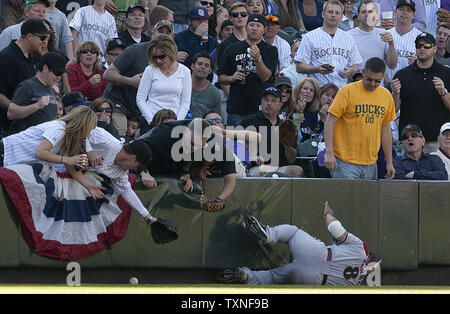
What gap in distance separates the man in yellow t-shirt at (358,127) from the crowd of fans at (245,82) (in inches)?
0.5

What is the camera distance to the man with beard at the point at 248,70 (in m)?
12.7

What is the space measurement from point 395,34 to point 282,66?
1808mm

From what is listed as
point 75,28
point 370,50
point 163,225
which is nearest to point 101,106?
point 163,225

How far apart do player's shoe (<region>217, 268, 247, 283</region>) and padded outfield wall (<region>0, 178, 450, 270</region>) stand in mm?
86

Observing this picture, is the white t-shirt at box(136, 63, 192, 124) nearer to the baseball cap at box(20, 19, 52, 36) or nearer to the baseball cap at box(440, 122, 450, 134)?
the baseball cap at box(20, 19, 52, 36)

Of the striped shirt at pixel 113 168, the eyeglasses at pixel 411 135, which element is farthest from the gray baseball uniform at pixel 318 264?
the eyeglasses at pixel 411 135

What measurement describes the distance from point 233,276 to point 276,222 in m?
0.78

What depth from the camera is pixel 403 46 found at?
14.6 m

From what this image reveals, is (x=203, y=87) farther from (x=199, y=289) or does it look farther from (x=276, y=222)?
(x=199, y=289)

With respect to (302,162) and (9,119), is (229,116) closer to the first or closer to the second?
(302,162)

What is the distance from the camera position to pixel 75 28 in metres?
13.7

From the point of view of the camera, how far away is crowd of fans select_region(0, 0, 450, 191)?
1077cm

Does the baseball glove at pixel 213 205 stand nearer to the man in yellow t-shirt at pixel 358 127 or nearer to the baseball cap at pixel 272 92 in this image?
the man in yellow t-shirt at pixel 358 127
